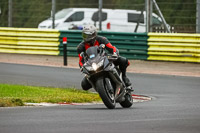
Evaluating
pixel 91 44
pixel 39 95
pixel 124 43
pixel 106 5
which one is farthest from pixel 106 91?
pixel 106 5

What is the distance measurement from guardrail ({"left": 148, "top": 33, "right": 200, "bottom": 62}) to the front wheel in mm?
11369

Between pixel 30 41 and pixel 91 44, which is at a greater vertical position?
pixel 91 44

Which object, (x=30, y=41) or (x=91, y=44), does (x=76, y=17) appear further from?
(x=91, y=44)

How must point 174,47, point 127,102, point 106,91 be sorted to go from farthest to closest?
point 174,47
point 127,102
point 106,91

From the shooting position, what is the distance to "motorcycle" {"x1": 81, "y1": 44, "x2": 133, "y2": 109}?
11.3 m

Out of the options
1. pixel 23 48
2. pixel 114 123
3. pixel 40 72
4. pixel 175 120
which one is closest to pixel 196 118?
pixel 175 120

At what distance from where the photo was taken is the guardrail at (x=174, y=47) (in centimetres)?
2258

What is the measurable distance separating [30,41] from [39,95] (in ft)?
39.6

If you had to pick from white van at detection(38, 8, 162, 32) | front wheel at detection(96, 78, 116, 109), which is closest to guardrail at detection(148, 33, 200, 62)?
white van at detection(38, 8, 162, 32)

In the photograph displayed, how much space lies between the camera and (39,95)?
46.0ft

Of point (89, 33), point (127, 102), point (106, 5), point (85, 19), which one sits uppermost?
point (106, 5)

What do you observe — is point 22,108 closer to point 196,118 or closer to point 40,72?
point 196,118

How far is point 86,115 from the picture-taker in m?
10.2

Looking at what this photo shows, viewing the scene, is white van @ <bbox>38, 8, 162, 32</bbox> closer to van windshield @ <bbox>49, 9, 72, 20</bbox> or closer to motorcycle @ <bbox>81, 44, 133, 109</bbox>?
van windshield @ <bbox>49, 9, 72, 20</bbox>
